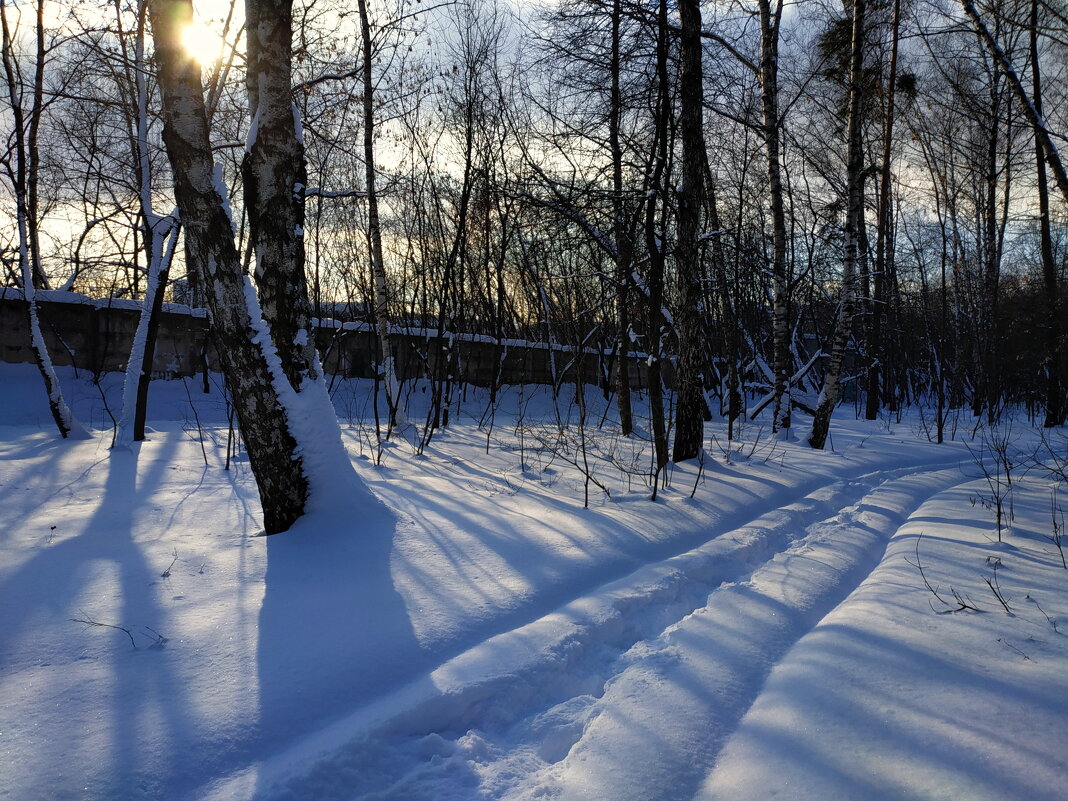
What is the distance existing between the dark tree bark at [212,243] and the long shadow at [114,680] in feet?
3.41

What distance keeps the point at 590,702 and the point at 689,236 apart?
536cm

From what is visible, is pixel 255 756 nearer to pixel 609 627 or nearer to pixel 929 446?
pixel 609 627

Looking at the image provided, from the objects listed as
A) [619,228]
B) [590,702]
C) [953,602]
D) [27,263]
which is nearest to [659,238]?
[619,228]

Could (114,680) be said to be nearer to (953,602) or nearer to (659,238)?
(953,602)

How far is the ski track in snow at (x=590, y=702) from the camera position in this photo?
1.88 metres

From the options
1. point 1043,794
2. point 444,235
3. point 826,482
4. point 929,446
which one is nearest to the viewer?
point 1043,794

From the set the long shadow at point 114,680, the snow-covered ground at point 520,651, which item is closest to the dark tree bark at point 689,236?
the snow-covered ground at point 520,651

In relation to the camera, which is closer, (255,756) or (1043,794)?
(1043,794)

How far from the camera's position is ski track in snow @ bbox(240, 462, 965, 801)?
1880 millimetres

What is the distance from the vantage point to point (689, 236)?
6.51m

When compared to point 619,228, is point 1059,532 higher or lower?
lower

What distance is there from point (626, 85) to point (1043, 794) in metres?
7.04

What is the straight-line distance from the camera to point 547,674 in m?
2.46

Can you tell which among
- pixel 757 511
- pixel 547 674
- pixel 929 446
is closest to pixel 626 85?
pixel 757 511
